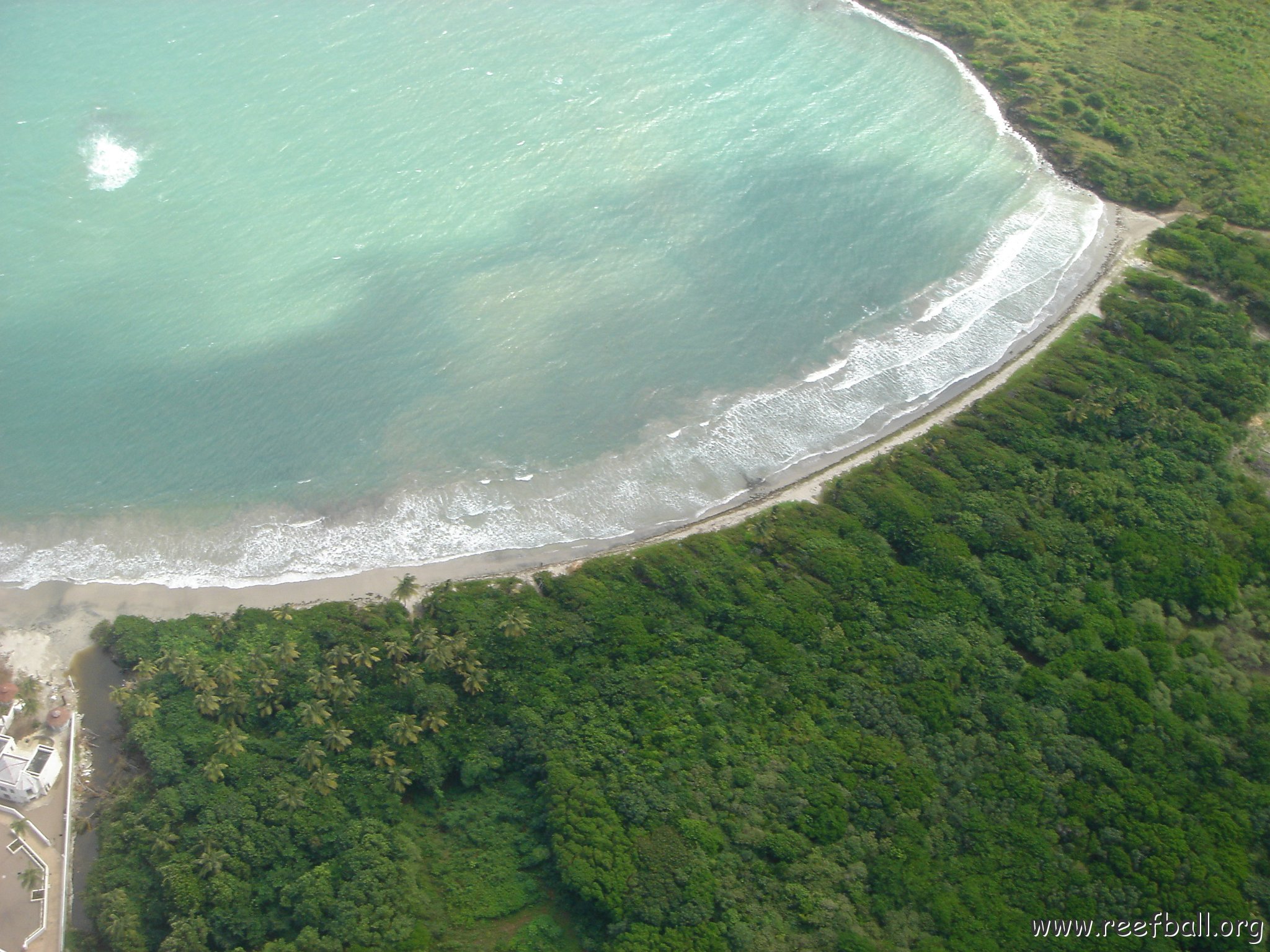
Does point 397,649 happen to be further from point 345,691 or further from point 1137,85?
point 1137,85

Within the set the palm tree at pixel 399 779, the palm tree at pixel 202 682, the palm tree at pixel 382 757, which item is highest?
the palm tree at pixel 202 682

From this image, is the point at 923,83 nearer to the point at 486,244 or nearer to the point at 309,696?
the point at 486,244

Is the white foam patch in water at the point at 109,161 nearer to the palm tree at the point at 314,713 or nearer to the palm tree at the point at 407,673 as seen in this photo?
the palm tree at the point at 314,713

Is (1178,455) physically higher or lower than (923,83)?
lower

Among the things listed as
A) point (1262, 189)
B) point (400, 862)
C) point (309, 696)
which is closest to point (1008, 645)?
point (400, 862)

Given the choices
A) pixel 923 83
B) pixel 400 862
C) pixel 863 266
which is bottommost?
pixel 400 862

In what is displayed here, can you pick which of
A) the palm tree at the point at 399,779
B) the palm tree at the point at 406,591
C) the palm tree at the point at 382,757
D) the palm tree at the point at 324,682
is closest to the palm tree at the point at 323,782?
the palm tree at the point at 382,757

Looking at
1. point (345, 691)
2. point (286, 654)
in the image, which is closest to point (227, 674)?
point (286, 654)
